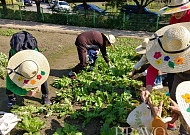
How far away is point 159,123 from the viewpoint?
1.80m

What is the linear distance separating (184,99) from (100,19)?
1226 centimetres

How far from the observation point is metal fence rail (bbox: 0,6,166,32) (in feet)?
40.0

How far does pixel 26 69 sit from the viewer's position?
265cm

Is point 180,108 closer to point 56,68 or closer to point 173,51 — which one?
point 173,51

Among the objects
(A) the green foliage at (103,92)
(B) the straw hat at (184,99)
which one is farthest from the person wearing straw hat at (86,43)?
(B) the straw hat at (184,99)

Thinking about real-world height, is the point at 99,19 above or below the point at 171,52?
above

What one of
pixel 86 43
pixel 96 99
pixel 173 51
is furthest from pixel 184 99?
pixel 86 43

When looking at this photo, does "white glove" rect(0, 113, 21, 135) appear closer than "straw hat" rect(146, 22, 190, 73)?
No

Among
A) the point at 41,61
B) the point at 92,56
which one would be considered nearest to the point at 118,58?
the point at 92,56

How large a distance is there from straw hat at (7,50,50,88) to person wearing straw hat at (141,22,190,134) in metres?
1.66

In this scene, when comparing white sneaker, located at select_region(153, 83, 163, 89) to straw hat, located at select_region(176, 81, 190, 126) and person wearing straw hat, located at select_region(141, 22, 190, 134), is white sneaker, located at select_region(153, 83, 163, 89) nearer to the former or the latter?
person wearing straw hat, located at select_region(141, 22, 190, 134)

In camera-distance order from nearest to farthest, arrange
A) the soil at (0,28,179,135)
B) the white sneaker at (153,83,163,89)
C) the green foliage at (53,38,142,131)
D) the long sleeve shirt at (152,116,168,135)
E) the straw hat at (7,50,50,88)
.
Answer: the long sleeve shirt at (152,116,168,135)
the straw hat at (7,50,50,88)
the soil at (0,28,179,135)
the green foliage at (53,38,142,131)
the white sneaker at (153,83,163,89)

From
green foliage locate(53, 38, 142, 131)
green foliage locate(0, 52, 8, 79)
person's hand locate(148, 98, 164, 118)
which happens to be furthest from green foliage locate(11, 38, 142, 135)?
green foliage locate(0, 52, 8, 79)

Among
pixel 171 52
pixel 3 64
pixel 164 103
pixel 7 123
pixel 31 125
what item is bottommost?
pixel 31 125
